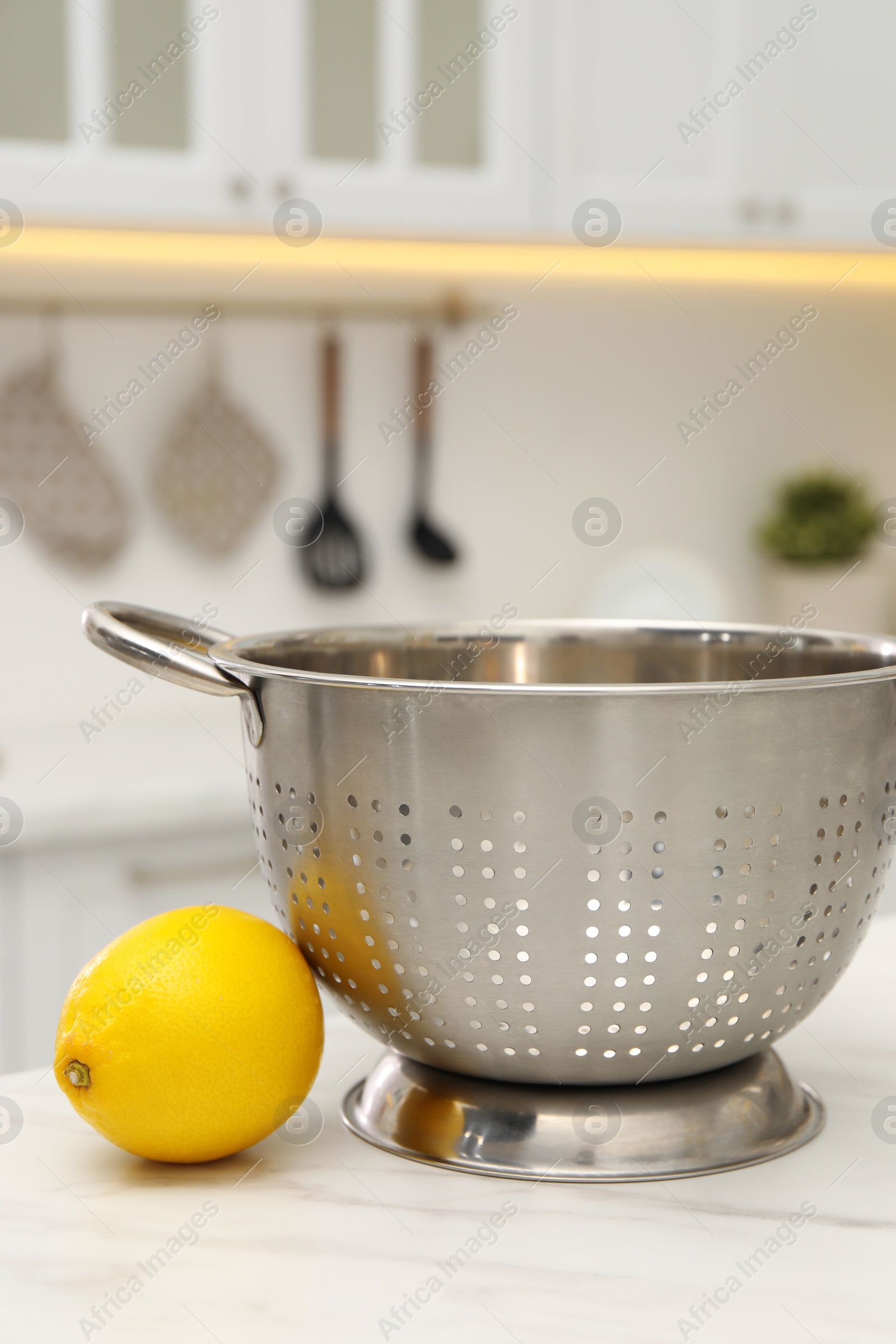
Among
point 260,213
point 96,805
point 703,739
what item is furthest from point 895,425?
point 703,739

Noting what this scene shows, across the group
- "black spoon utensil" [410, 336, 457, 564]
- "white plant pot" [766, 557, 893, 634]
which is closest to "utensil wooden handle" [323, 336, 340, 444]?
"black spoon utensil" [410, 336, 457, 564]

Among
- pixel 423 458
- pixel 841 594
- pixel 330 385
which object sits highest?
pixel 330 385

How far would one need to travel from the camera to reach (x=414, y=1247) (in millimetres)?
457

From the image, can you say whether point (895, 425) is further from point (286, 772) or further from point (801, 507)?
point (286, 772)

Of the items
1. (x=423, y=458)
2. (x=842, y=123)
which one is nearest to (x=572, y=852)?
(x=423, y=458)

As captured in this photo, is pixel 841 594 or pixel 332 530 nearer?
pixel 332 530

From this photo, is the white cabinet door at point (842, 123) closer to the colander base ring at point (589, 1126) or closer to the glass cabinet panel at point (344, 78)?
the glass cabinet panel at point (344, 78)

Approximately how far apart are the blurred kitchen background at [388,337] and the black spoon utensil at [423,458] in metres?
0.02

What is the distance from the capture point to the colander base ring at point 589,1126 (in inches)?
20.3

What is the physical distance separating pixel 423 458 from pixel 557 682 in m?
1.43

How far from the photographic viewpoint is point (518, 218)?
1.75 metres

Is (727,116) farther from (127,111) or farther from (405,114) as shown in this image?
(127,111)

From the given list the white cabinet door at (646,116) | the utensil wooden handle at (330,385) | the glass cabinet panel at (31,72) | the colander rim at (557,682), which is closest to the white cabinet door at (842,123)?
the white cabinet door at (646,116)

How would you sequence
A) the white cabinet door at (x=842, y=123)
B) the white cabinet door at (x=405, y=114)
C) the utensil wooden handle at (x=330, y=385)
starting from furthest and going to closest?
the utensil wooden handle at (x=330, y=385) < the white cabinet door at (x=842, y=123) < the white cabinet door at (x=405, y=114)
